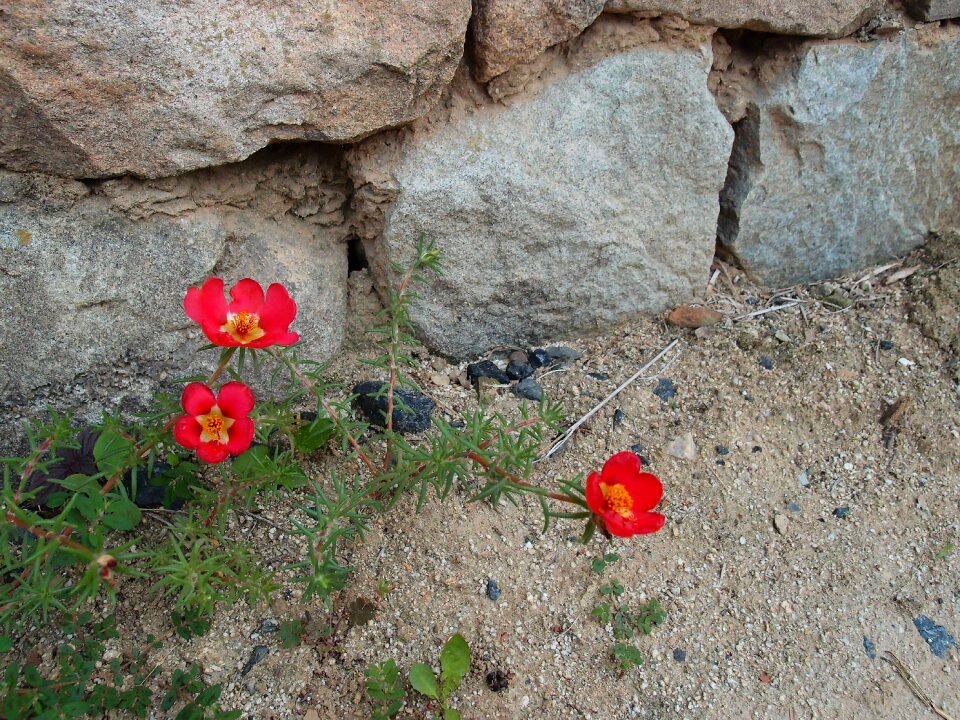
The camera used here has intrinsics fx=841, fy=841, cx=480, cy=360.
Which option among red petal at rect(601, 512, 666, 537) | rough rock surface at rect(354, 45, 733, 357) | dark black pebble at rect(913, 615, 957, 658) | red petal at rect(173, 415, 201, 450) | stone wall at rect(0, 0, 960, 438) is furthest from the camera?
rough rock surface at rect(354, 45, 733, 357)

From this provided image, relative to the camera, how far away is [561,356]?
2.51 metres

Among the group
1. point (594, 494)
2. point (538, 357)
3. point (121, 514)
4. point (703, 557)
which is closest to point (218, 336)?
point (121, 514)

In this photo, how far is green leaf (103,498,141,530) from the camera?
1.69 meters

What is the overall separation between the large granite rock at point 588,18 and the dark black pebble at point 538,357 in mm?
795

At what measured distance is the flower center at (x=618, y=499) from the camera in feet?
5.03

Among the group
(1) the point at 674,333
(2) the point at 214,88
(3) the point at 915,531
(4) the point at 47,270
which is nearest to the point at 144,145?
(2) the point at 214,88

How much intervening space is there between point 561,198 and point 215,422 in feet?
3.70

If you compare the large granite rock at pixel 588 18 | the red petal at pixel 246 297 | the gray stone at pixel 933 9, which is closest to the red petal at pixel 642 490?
the red petal at pixel 246 297

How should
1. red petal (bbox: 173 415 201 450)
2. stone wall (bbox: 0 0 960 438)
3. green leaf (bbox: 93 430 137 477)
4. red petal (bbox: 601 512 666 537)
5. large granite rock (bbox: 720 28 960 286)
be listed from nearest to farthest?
red petal (bbox: 601 512 666 537) < red petal (bbox: 173 415 201 450) < green leaf (bbox: 93 430 137 477) < stone wall (bbox: 0 0 960 438) < large granite rock (bbox: 720 28 960 286)

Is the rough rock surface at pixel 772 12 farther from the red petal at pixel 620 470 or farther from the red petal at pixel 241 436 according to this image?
the red petal at pixel 241 436

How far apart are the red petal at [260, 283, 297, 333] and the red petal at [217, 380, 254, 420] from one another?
0.41 feet

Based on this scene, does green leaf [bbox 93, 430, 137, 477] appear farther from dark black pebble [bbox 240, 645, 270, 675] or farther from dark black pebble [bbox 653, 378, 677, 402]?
dark black pebble [bbox 653, 378, 677, 402]

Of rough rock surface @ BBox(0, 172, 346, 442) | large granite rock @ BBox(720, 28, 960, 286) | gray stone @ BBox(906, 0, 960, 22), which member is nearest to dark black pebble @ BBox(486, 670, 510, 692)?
rough rock surface @ BBox(0, 172, 346, 442)

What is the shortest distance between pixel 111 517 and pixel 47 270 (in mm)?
564
